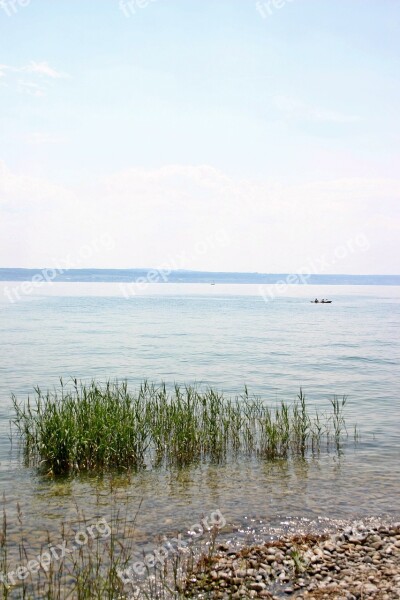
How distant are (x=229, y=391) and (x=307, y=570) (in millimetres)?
16348

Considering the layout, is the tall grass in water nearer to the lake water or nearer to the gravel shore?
the lake water

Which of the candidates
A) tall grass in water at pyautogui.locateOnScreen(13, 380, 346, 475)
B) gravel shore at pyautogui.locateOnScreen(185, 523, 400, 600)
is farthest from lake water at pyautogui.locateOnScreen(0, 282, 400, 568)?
gravel shore at pyautogui.locateOnScreen(185, 523, 400, 600)

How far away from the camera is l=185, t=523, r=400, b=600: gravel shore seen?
8.20 metres

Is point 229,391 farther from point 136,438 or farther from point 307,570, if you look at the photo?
point 307,570

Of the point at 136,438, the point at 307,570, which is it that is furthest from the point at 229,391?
the point at 307,570

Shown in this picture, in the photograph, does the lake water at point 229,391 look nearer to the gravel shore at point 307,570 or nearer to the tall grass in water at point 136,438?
the tall grass in water at point 136,438

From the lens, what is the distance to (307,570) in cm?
886

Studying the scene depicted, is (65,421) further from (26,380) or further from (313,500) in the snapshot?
(26,380)

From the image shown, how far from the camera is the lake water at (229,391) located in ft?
40.0

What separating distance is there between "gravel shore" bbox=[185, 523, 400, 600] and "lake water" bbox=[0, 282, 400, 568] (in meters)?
1.58

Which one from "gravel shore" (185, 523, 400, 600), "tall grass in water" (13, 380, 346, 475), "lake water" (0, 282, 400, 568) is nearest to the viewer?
"gravel shore" (185, 523, 400, 600)

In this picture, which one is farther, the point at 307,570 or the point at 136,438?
the point at 136,438

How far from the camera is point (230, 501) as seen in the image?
41.3 ft

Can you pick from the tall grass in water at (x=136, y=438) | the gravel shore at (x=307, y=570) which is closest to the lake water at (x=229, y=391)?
the tall grass in water at (x=136, y=438)
